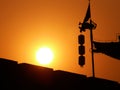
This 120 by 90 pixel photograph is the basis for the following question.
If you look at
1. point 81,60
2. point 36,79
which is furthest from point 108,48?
point 36,79

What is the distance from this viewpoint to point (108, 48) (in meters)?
22.2

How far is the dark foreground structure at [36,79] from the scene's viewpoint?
11.4 m

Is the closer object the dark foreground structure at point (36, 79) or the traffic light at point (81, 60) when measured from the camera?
the dark foreground structure at point (36, 79)

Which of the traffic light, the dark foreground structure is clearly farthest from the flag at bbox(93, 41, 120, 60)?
the dark foreground structure

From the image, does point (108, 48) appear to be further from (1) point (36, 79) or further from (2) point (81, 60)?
(1) point (36, 79)

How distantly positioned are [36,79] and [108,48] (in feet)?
36.1

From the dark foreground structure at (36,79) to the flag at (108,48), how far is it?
7.85 meters

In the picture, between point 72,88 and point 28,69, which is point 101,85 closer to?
point 72,88

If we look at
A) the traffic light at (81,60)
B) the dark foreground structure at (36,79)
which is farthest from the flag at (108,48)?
the dark foreground structure at (36,79)

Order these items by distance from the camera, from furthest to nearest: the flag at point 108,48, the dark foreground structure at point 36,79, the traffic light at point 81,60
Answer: the flag at point 108,48
the traffic light at point 81,60
the dark foreground structure at point 36,79

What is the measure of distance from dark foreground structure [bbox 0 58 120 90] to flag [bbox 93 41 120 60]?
309 inches

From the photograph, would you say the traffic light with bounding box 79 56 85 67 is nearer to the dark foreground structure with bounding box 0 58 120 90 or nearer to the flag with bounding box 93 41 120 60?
the flag with bounding box 93 41 120 60

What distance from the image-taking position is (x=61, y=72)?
42.6 feet

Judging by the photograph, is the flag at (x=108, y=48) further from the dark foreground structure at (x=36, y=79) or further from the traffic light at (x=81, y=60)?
the dark foreground structure at (x=36, y=79)
